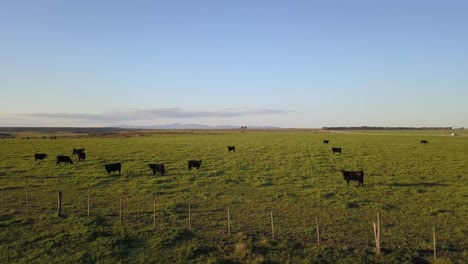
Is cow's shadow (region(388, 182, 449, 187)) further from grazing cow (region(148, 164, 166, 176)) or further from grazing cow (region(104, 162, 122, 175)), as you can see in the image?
grazing cow (region(104, 162, 122, 175))

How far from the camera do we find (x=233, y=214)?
1838 cm

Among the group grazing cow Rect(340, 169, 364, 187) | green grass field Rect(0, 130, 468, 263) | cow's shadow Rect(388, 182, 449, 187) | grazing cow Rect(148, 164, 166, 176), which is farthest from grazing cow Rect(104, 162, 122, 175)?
cow's shadow Rect(388, 182, 449, 187)

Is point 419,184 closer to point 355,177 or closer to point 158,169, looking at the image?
point 355,177

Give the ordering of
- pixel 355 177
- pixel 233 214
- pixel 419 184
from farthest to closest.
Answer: pixel 355 177 < pixel 419 184 < pixel 233 214

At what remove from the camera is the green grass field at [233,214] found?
13.2 m

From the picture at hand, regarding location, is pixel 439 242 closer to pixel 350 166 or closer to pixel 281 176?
pixel 281 176

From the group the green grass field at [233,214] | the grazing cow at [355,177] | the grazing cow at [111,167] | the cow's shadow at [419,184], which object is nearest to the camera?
the green grass field at [233,214]

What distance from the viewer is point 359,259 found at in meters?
12.4

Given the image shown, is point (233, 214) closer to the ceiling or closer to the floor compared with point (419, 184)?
closer to the floor

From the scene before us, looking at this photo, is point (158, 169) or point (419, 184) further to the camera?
point (158, 169)

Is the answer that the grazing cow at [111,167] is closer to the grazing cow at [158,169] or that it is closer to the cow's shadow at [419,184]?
the grazing cow at [158,169]

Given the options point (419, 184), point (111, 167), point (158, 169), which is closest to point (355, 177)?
point (419, 184)

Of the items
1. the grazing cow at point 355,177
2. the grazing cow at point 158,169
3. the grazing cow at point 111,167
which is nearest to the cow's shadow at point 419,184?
the grazing cow at point 355,177

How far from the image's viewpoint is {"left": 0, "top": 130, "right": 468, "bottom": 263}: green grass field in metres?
13.2
